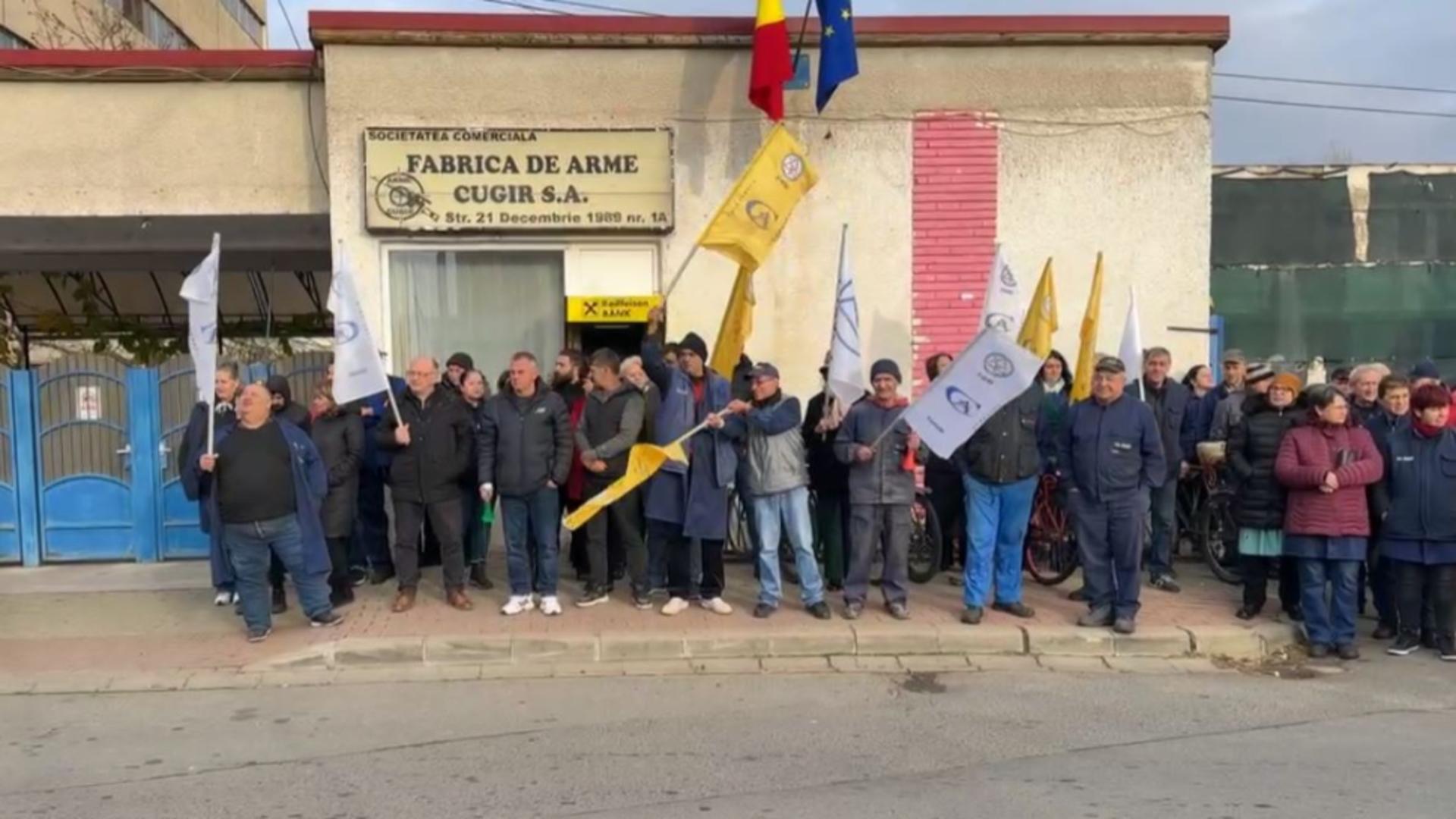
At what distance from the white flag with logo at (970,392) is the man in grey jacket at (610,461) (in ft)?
6.76

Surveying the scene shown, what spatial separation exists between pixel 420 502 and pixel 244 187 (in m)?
4.33

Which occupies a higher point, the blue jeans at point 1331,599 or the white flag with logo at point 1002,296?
the white flag with logo at point 1002,296

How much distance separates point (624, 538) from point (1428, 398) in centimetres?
550

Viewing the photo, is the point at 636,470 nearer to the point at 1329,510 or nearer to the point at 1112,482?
the point at 1112,482

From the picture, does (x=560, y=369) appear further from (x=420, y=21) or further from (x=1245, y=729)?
(x=1245, y=729)

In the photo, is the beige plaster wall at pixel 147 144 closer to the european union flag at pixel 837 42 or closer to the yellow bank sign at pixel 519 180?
the yellow bank sign at pixel 519 180

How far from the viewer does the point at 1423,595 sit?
A: 7.59 meters

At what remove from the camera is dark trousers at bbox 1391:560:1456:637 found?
7418 mm

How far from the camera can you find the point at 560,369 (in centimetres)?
888

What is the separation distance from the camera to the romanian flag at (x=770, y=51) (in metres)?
9.55

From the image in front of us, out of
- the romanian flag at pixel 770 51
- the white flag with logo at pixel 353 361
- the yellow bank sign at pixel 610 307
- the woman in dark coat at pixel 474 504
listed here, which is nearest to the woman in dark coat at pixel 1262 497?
the romanian flag at pixel 770 51

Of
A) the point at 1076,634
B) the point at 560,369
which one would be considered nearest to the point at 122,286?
the point at 560,369

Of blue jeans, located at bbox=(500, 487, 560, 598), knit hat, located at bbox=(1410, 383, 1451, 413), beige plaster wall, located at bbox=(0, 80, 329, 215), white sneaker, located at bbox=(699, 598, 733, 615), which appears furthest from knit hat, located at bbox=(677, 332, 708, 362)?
knit hat, located at bbox=(1410, 383, 1451, 413)

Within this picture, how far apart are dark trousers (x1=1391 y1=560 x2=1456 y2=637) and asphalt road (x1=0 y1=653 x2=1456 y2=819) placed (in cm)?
40
